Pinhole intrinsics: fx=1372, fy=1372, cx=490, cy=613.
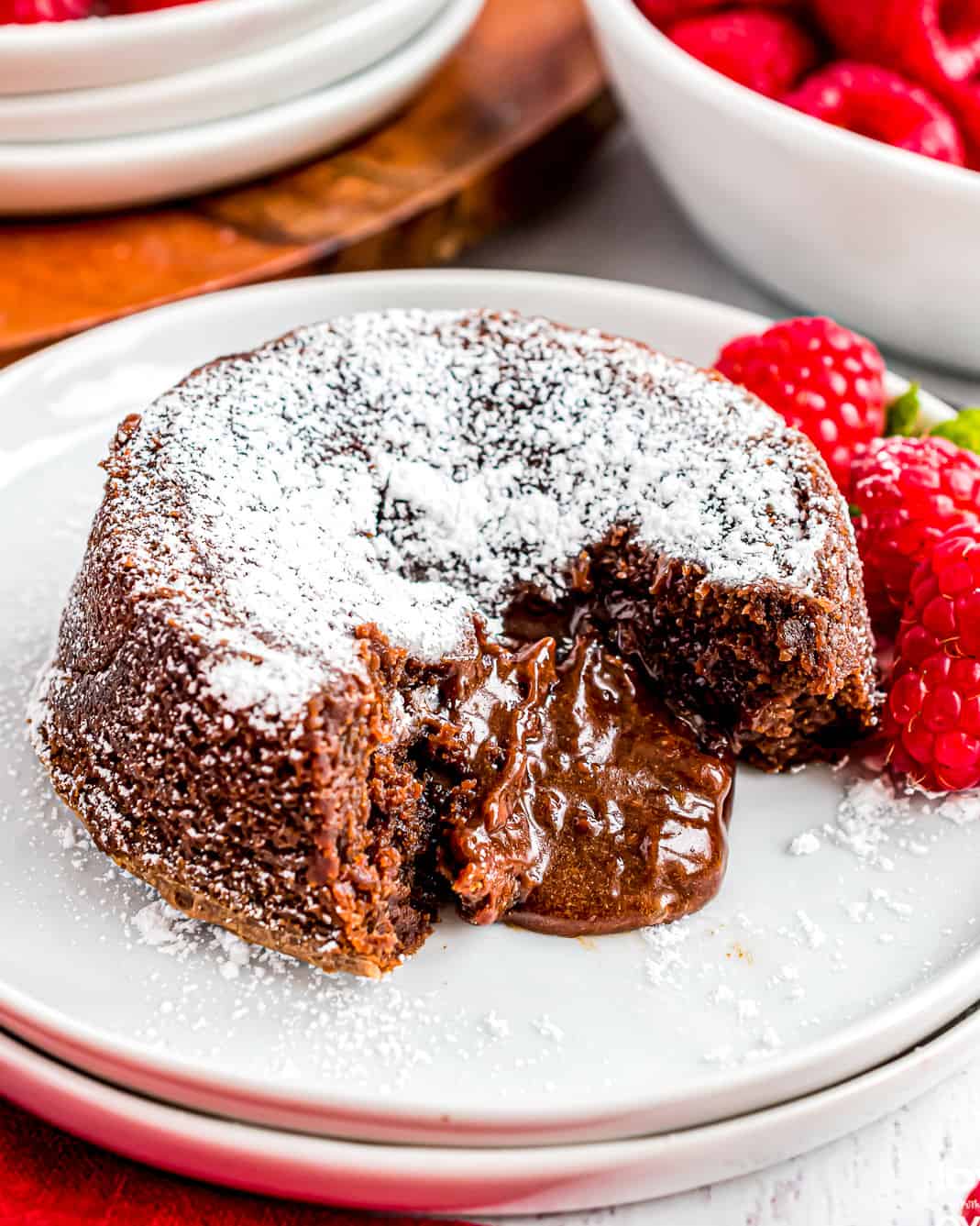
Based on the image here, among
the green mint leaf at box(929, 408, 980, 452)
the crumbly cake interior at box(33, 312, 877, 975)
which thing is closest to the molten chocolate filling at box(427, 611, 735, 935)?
the crumbly cake interior at box(33, 312, 877, 975)

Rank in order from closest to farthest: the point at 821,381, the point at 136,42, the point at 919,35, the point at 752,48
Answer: the point at 821,381, the point at 136,42, the point at 919,35, the point at 752,48

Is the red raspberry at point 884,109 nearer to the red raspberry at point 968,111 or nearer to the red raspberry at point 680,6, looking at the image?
the red raspberry at point 968,111

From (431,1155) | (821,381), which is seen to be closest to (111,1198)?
(431,1155)

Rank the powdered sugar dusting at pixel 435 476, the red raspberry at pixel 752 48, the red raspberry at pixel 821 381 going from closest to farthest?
1. the powdered sugar dusting at pixel 435 476
2. the red raspberry at pixel 821 381
3. the red raspberry at pixel 752 48

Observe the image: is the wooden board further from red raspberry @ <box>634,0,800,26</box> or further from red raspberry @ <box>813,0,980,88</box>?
red raspberry @ <box>813,0,980,88</box>

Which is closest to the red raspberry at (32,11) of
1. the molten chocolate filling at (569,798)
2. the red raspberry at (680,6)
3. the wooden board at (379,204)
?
the wooden board at (379,204)

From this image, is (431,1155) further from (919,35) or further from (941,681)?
(919,35)
